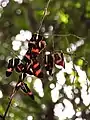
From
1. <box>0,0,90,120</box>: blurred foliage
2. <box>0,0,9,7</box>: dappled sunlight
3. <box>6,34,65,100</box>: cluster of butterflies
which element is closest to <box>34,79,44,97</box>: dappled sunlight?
<box>0,0,90,120</box>: blurred foliage

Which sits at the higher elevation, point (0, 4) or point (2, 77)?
point (0, 4)

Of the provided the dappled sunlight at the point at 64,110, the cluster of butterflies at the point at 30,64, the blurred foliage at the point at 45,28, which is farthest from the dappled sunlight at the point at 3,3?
the cluster of butterflies at the point at 30,64

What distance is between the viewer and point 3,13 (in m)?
2.60

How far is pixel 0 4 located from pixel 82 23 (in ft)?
2.06

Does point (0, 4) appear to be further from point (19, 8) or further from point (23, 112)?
point (23, 112)

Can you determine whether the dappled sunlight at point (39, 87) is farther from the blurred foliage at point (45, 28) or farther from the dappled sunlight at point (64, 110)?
the dappled sunlight at point (64, 110)

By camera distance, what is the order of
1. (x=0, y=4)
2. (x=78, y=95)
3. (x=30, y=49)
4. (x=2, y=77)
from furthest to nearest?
(x=78, y=95)
(x=2, y=77)
(x=0, y=4)
(x=30, y=49)

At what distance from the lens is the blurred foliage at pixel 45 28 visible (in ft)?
8.14

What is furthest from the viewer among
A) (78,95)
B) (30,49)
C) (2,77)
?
(78,95)

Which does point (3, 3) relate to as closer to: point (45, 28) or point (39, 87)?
point (45, 28)

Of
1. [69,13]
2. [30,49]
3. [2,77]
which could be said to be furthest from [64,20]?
[30,49]

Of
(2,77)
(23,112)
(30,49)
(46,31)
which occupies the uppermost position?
(46,31)

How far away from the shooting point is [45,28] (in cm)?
260

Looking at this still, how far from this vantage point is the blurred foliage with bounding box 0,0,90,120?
2.48 meters
